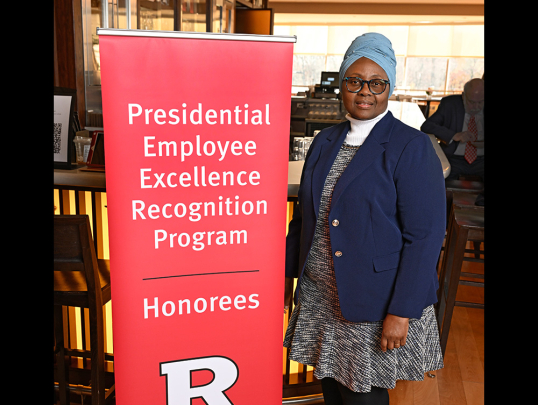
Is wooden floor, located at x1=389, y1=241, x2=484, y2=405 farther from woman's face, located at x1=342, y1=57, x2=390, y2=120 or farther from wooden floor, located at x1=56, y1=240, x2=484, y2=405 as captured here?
woman's face, located at x1=342, y1=57, x2=390, y2=120

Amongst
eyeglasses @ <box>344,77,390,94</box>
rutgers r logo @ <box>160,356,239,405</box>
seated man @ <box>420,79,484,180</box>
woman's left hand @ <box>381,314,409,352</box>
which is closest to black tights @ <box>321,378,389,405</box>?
woman's left hand @ <box>381,314,409,352</box>

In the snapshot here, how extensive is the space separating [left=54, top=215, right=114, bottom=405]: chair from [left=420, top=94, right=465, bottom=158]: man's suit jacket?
2927 mm

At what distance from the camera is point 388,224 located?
1.34 m

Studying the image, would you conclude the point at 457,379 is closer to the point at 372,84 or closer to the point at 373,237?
the point at 373,237

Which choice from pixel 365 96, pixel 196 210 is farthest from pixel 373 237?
pixel 196 210

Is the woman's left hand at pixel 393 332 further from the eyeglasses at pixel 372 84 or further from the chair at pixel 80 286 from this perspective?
the chair at pixel 80 286

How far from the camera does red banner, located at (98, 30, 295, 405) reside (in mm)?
1254

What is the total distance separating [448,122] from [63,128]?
117 inches

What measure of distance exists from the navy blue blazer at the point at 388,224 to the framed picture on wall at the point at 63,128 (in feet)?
5.24

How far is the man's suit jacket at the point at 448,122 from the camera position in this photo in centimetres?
383

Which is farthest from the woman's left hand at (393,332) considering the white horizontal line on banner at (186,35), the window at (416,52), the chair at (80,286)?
the window at (416,52)

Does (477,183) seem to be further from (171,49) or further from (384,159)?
(171,49)
